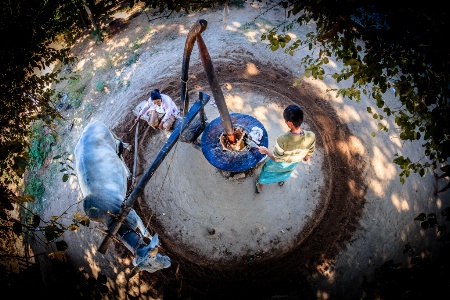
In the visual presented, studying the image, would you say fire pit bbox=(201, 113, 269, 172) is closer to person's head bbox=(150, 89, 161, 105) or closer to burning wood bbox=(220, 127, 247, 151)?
burning wood bbox=(220, 127, 247, 151)

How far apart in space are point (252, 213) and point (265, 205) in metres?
0.32

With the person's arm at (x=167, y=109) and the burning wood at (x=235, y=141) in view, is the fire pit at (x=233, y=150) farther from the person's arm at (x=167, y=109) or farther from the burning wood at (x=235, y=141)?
the person's arm at (x=167, y=109)

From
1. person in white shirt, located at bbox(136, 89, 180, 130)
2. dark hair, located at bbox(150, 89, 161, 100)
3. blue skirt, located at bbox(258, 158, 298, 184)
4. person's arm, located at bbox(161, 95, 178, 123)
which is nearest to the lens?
blue skirt, located at bbox(258, 158, 298, 184)

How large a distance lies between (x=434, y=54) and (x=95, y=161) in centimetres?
487

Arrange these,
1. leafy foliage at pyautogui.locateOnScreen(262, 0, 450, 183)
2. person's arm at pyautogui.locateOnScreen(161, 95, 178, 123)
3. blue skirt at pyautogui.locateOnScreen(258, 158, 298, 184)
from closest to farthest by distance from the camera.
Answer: leafy foliage at pyautogui.locateOnScreen(262, 0, 450, 183) < blue skirt at pyautogui.locateOnScreen(258, 158, 298, 184) < person's arm at pyautogui.locateOnScreen(161, 95, 178, 123)

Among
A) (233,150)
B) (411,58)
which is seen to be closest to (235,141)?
(233,150)

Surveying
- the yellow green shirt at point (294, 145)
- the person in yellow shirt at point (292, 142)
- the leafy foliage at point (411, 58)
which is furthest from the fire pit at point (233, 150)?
the leafy foliage at point (411, 58)

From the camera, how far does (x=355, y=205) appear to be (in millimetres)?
5828

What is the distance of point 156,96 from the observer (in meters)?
5.60

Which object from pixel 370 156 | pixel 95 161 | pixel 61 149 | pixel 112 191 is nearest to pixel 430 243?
pixel 370 156

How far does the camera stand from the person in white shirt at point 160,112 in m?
5.83

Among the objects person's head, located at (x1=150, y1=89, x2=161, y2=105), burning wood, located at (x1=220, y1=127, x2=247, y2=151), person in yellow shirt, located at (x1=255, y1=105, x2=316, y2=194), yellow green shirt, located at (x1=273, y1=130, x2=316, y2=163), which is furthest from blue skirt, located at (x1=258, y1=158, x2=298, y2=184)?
person's head, located at (x1=150, y1=89, x2=161, y2=105)

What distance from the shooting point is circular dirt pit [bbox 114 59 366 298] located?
5.46 meters

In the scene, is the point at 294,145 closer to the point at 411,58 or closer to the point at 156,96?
the point at 411,58
